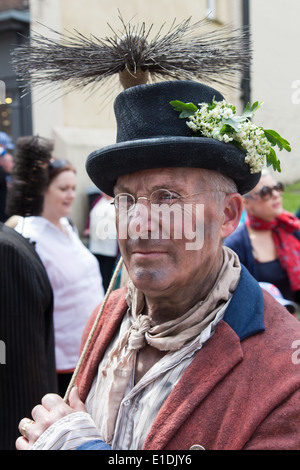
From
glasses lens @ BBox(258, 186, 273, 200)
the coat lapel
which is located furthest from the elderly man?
glasses lens @ BBox(258, 186, 273, 200)

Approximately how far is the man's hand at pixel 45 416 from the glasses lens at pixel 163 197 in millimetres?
700

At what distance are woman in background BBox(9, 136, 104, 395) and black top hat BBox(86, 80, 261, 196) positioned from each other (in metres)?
1.97

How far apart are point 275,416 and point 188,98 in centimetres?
102

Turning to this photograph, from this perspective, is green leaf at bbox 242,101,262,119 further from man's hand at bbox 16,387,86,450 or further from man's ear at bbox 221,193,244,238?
man's hand at bbox 16,387,86,450

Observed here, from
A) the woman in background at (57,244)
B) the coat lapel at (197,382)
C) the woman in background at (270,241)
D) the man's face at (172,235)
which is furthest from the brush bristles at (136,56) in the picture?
the woman in background at (270,241)

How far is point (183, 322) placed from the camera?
1.67 meters

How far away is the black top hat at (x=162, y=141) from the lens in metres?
1.61

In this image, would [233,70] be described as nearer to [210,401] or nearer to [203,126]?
[203,126]

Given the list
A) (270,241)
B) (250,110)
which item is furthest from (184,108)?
(270,241)

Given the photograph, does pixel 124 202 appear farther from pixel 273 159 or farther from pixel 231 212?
pixel 273 159

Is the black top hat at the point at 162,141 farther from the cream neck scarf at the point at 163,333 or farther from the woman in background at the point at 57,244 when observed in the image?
the woman in background at the point at 57,244

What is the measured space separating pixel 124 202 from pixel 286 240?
274cm

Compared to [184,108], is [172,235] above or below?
below

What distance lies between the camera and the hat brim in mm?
1601
